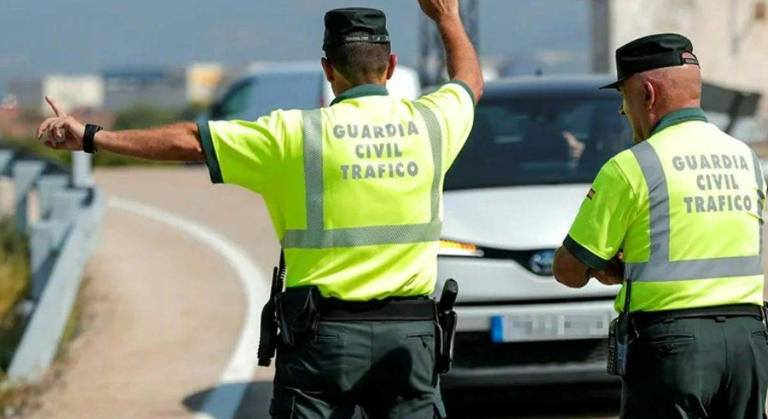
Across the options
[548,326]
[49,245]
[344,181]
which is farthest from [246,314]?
[344,181]

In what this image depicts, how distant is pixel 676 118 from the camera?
15.5ft

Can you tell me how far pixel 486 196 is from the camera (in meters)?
8.59

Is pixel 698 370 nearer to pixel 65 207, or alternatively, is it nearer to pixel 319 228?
pixel 319 228

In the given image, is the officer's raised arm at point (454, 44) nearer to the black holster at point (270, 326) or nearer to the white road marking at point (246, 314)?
the black holster at point (270, 326)

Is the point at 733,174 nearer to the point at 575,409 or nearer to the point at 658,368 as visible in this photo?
the point at 658,368

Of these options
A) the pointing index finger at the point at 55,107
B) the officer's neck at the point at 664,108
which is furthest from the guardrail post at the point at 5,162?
the officer's neck at the point at 664,108

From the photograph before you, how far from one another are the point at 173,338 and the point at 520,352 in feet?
13.6

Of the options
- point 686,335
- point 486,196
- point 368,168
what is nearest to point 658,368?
point 686,335

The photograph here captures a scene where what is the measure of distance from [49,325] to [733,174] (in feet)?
21.7

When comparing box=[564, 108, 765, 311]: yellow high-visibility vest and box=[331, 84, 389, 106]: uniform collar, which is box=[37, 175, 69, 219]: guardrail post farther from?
box=[564, 108, 765, 311]: yellow high-visibility vest

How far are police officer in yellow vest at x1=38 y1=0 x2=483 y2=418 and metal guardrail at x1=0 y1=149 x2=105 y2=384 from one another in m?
5.57

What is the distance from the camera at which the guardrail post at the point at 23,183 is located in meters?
15.6

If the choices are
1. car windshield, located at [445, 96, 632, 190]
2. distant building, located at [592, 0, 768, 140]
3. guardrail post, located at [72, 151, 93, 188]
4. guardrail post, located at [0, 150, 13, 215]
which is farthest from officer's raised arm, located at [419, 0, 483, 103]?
distant building, located at [592, 0, 768, 140]

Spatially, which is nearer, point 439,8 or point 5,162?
point 439,8
